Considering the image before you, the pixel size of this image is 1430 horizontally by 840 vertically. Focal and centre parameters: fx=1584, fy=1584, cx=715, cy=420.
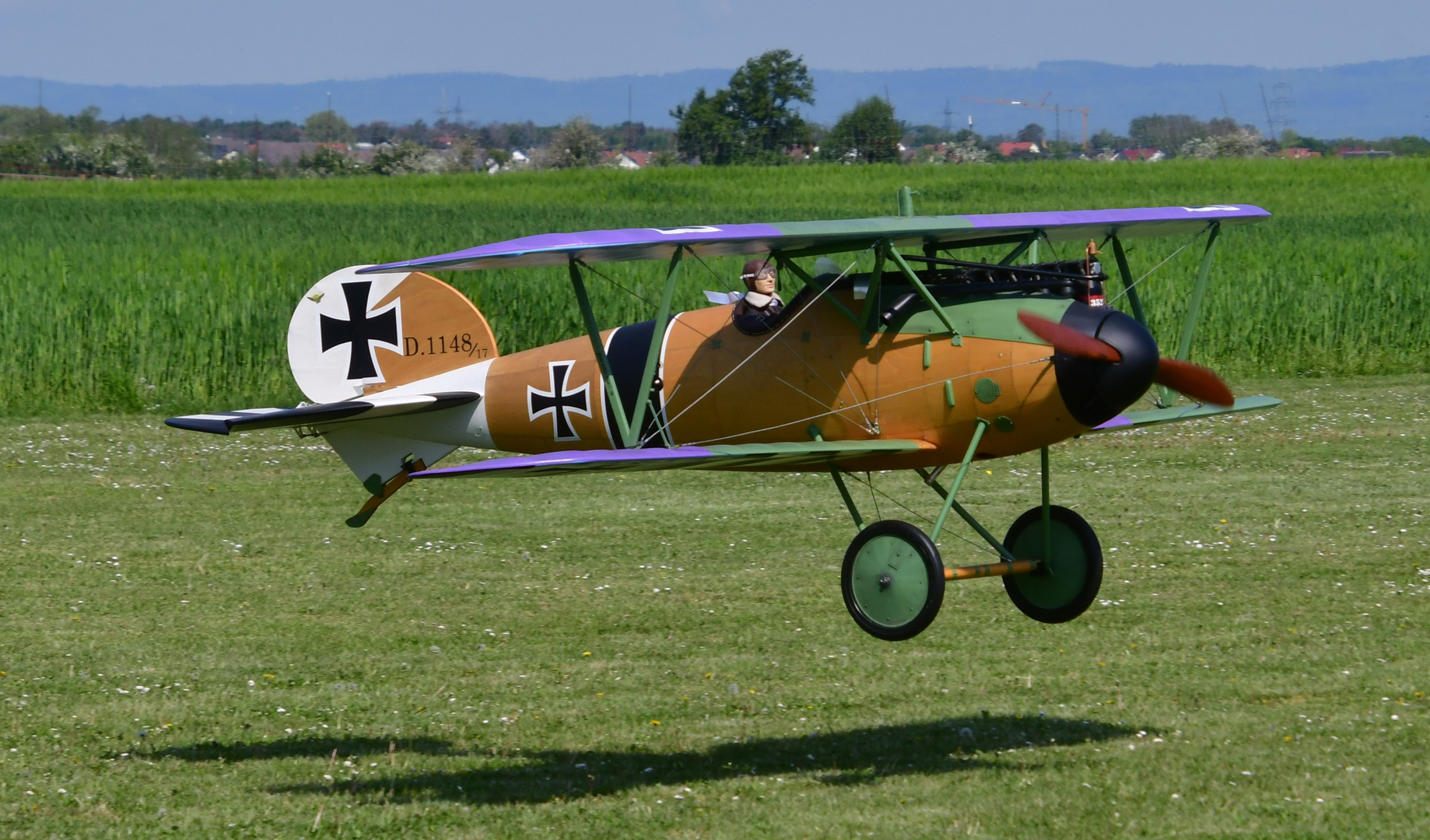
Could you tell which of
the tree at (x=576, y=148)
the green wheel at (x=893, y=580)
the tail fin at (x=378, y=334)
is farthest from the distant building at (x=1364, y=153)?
the green wheel at (x=893, y=580)

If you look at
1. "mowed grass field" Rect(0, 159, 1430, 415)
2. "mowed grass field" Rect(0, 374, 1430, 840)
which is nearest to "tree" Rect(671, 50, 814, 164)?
"mowed grass field" Rect(0, 159, 1430, 415)

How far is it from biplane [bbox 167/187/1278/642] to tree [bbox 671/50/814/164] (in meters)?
94.0

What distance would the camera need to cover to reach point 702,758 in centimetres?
1055

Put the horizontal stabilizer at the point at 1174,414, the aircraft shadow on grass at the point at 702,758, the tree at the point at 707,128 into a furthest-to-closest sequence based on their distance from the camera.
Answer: the tree at the point at 707,128, the horizontal stabilizer at the point at 1174,414, the aircraft shadow on grass at the point at 702,758

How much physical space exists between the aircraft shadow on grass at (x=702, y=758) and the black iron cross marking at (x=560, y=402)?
2.22 metres

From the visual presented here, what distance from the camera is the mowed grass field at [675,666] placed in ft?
31.1

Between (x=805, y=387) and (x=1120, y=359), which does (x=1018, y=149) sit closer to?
(x=805, y=387)

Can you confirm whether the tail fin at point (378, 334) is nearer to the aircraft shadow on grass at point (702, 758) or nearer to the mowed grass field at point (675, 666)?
the mowed grass field at point (675, 666)

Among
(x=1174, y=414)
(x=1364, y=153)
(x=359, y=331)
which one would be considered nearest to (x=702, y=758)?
(x=1174, y=414)

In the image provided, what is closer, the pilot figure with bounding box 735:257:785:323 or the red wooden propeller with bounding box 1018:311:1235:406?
the red wooden propeller with bounding box 1018:311:1235:406

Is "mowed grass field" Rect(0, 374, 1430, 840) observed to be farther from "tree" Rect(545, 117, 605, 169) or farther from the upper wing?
"tree" Rect(545, 117, 605, 169)

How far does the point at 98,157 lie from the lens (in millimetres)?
115625

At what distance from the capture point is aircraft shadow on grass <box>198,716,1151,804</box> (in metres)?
9.91

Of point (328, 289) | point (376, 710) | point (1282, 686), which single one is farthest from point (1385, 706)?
point (328, 289)
